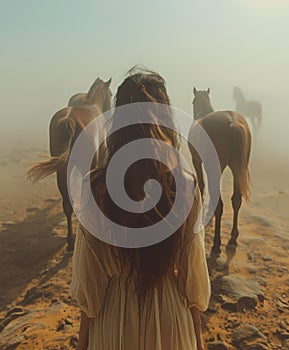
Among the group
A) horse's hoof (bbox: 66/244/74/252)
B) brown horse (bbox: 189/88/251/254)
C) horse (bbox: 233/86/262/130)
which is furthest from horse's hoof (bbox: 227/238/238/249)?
horse (bbox: 233/86/262/130)

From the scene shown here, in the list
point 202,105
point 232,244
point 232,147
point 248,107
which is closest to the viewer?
point 232,147

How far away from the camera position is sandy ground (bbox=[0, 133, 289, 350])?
3134 millimetres

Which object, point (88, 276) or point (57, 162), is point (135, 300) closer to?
point (88, 276)

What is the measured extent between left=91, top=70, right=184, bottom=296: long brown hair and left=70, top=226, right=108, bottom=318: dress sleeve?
11cm

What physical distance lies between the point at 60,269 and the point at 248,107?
41.5 ft

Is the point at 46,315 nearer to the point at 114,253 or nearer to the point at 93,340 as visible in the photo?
the point at 93,340

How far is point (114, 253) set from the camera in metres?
1.36

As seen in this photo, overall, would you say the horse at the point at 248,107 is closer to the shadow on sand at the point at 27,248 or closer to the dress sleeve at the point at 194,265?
the shadow on sand at the point at 27,248

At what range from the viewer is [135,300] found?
4.74ft

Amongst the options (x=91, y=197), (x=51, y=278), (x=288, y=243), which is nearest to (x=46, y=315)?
(x=51, y=278)

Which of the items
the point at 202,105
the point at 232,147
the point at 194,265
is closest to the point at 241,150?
the point at 232,147

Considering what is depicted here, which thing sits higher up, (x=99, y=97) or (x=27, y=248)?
(x=99, y=97)

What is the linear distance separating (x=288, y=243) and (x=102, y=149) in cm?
446

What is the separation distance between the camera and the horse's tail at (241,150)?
4473mm
